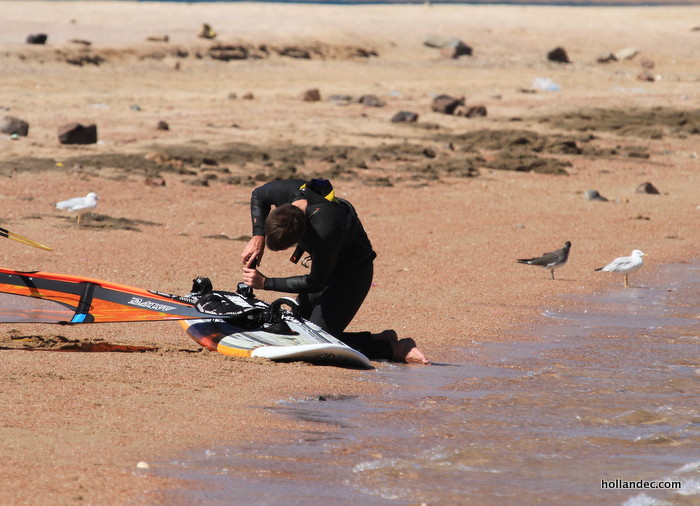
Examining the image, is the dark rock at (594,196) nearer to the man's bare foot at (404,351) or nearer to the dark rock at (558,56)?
the man's bare foot at (404,351)

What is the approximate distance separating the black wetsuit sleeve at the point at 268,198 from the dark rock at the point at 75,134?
11.7 m

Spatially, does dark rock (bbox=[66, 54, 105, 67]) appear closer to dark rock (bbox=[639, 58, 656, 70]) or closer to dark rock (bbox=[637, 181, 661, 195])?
dark rock (bbox=[637, 181, 661, 195])

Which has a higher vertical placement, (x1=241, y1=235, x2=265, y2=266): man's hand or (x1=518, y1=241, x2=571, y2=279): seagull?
(x1=241, y1=235, x2=265, y2=266): man's hand

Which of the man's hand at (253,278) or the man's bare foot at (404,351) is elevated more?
the man's hand at (253,278)

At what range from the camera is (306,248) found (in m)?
6.89

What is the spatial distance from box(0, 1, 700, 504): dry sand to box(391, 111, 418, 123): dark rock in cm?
26

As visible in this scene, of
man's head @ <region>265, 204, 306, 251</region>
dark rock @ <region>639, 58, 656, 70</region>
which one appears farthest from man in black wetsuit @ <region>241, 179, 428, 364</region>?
dark rock @ <region>639, 58, 656, 70</region>

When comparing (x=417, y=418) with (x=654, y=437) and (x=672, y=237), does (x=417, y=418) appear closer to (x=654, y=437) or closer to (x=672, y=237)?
(x=654, y=437)

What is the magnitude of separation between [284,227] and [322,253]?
16.7 inches

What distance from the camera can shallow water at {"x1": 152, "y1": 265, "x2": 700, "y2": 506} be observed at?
198 inches

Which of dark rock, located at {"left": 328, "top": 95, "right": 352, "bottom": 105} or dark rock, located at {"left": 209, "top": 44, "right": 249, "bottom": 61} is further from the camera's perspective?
dark rock, located at {"left": 209, "top": 44, "right": 249, "bottom": 61}

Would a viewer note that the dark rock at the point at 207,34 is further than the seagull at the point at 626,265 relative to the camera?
Yes

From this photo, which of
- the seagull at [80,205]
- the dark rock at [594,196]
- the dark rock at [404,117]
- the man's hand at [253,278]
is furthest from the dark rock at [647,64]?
the man's hand at [253,278]

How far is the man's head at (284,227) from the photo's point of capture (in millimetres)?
6527
